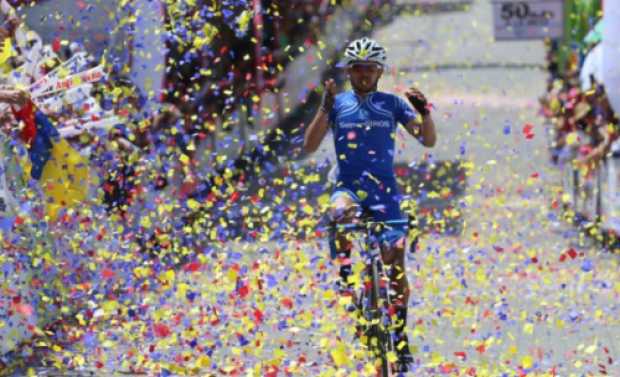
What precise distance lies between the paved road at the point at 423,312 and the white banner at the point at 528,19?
5949 mm

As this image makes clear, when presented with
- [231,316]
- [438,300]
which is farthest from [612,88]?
[231,316]

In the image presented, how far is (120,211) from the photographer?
11.1 metres

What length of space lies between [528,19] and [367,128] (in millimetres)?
14882

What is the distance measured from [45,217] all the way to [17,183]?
44cm

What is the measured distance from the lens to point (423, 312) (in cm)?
1048

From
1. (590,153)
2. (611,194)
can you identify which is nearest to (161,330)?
(611,194)

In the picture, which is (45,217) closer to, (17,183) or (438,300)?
(17,183)

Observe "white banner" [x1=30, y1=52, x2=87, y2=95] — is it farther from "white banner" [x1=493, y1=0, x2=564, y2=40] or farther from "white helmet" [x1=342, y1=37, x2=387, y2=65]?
"white banner" [x1=493, y1=0, x2=564, y2=40]

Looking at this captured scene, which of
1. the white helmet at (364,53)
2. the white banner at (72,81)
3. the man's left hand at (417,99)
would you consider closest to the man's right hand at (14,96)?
the white banner at (72,81)

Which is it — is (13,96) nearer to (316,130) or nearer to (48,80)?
(48,80)

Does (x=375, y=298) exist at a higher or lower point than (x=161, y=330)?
higher

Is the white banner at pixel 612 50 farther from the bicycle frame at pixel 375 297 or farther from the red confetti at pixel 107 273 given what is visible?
the bicycle frame at pixel 375 297

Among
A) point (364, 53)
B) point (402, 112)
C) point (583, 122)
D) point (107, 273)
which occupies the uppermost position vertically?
point (364, 53)

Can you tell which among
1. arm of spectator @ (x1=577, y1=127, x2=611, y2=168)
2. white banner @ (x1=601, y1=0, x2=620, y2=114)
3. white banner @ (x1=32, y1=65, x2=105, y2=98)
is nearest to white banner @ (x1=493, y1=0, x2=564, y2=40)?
arm of spectator @ (x1=577, y1=127, x2=611, y2=168)
